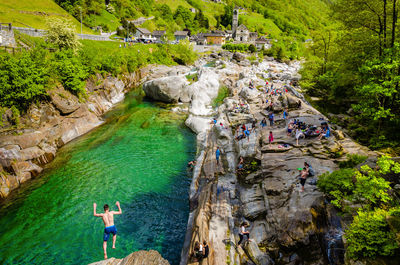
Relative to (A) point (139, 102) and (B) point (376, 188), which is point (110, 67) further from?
(B) point (376, 188)

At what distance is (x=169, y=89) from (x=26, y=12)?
165 feet

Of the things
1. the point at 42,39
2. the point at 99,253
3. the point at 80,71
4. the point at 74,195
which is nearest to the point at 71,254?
the point at 99,253

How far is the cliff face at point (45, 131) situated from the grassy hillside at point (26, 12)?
1183 inches

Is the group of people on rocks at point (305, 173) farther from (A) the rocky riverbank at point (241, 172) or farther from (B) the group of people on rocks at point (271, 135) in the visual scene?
(A) the rocky riverbank at point (241, 172)

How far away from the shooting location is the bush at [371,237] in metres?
8.40

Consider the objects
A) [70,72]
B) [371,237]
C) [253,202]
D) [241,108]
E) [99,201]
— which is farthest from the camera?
[241,108]

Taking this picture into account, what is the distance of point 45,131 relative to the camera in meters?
25.9

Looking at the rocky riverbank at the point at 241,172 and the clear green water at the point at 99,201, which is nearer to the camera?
the rocky riverbank at the point at 241,172

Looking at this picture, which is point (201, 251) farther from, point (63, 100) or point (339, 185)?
point (63, 100)

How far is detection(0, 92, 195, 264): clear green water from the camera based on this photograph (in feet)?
48.5

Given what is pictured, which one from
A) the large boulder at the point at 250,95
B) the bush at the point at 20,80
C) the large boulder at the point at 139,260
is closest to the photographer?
the large boulder at the point at 139,260

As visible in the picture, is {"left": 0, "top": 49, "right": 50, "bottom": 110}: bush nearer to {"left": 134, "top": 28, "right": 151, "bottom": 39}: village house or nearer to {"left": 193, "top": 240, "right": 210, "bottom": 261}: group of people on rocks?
{"left": 193, "top": 240, "right": 210, "bottom": 261}: group of people on rocks

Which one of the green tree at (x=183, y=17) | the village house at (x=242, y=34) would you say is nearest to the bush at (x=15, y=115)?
the village house at (x=242, y=34)

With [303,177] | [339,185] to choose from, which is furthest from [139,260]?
[339,185]
